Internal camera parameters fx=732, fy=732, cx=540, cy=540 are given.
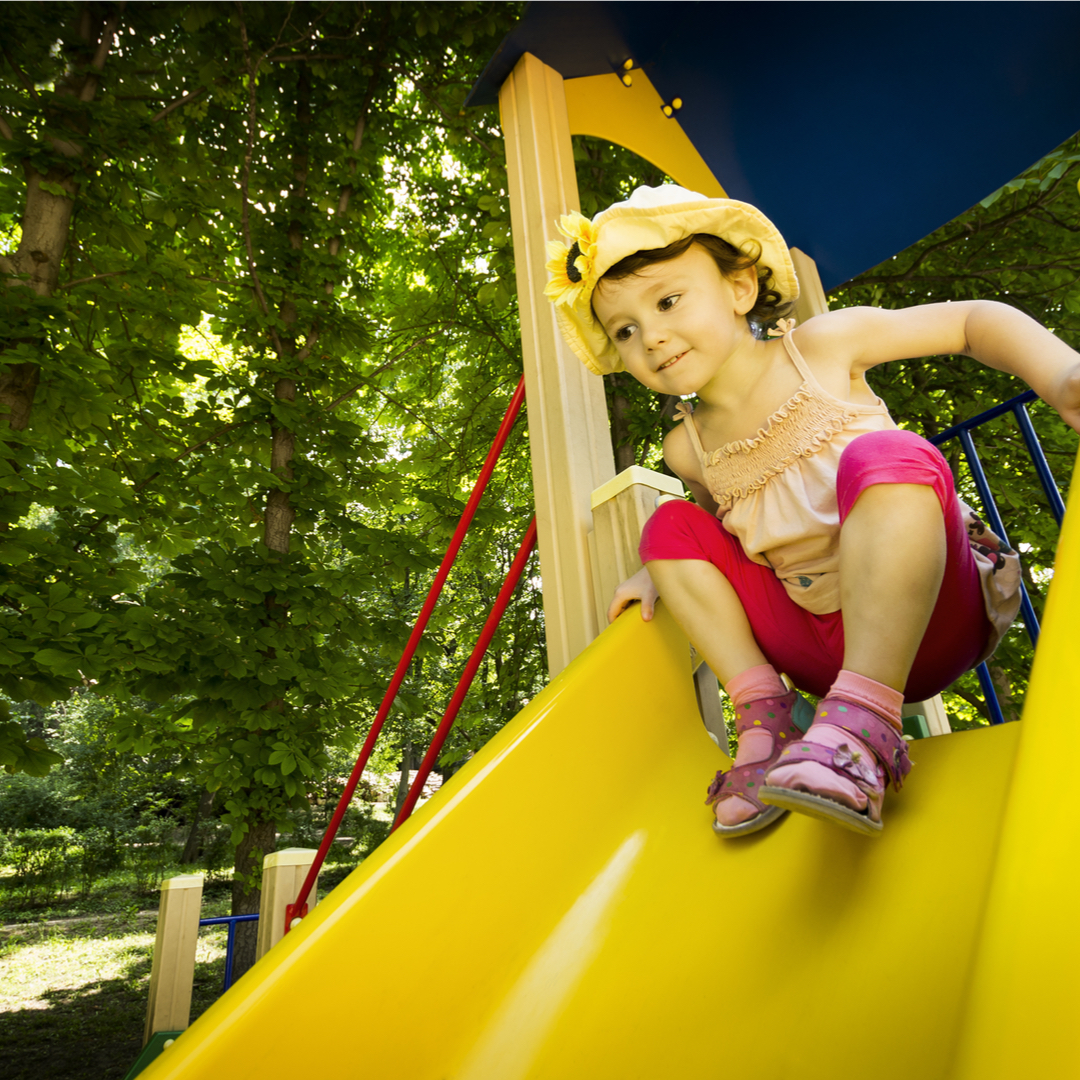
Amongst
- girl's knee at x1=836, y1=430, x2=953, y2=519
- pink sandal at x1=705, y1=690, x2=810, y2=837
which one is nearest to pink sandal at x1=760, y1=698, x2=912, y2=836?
pink sandal at x1=705, y1=690, x2=810, y2=837

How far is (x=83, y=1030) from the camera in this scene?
5383 mm

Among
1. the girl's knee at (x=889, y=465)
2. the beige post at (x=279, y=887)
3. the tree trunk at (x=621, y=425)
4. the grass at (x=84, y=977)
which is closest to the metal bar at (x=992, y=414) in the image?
the girl's knee at (x=889, y=465)

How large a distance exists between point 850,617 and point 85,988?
8181 millimetres

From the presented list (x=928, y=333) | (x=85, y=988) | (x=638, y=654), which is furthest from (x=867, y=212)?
(x=85, y=988)

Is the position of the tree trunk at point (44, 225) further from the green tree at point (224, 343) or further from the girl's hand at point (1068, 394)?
the girl's hand at point (1068, 394)

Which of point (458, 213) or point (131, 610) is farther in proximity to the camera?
point (458, 213)

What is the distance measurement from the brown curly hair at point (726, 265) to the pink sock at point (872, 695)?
69cm

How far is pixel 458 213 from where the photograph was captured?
493 cm

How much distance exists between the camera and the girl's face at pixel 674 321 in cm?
116

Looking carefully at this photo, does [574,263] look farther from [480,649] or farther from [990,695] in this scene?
[990,695]

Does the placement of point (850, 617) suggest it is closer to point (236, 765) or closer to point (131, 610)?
point (131, 610)

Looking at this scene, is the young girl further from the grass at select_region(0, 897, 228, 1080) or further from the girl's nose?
the grass at select_region(0, 897, 228, 1080)

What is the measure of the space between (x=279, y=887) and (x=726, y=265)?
2.43 meters

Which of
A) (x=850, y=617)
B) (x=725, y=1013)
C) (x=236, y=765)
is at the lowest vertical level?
(x=725, y=1013)
